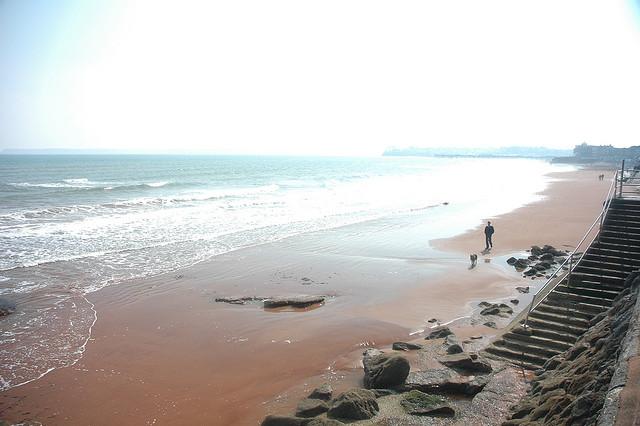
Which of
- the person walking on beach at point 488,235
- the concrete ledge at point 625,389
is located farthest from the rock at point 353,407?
the person walking on beach at point 488,235

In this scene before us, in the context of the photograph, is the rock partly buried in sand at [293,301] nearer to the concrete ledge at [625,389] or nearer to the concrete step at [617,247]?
the concrete step at [617,247]

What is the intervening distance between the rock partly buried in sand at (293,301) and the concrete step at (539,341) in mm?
5816

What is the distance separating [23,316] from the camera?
39.2 feet

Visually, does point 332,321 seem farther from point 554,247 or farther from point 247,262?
point 554,247

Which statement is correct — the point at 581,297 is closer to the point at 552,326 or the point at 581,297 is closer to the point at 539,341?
the point at 552,326

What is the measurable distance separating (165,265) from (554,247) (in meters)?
18.0

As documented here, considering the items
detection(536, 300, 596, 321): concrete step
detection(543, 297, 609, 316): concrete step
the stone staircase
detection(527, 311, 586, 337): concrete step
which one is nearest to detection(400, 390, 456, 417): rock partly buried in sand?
the stone staircase

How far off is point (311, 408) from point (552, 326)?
6131 mm

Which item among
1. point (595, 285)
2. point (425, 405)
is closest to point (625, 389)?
point (425, 405)

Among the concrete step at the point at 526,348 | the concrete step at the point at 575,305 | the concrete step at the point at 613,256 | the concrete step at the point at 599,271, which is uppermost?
the concrete step at the point at 613,256

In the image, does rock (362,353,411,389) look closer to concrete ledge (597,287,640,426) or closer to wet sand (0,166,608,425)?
wet sand (0,166,608,425)

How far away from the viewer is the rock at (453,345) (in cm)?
948

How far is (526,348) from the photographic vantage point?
370 inches

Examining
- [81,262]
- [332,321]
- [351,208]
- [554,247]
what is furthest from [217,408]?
[351,208]
